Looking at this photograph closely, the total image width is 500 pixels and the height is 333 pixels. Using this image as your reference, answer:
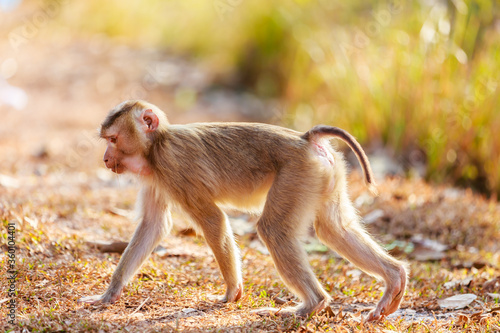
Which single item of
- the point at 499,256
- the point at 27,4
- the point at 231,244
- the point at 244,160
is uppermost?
the point at 27,4

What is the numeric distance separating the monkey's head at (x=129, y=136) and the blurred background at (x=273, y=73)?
2.68 m

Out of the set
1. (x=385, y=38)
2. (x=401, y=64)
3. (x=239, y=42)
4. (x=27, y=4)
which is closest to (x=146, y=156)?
(x=401, y=64)

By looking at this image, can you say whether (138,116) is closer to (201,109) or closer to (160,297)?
(160,297)

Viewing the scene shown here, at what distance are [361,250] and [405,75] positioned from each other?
13.7 ft

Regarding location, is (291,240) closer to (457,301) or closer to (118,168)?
(118,168)

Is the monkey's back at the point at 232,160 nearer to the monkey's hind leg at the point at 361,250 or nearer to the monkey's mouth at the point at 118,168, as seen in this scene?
the monkey's mouth at the point at 118,168

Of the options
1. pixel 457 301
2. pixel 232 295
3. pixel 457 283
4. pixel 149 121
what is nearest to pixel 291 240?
pixel 232 295

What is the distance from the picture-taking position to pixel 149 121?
3.48 m

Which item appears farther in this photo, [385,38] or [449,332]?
[385,38]

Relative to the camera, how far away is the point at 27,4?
16.1m

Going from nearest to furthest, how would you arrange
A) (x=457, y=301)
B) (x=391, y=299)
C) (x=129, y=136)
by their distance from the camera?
(x=391, y=299) → (x=129, y=136) → (x=457, y=301)

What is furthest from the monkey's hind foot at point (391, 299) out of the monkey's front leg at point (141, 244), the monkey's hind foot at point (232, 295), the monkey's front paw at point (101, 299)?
the monkey's front paw at point (101, 299)

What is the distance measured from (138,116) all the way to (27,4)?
14.7 meters

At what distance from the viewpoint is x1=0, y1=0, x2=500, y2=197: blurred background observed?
662 centimetres
